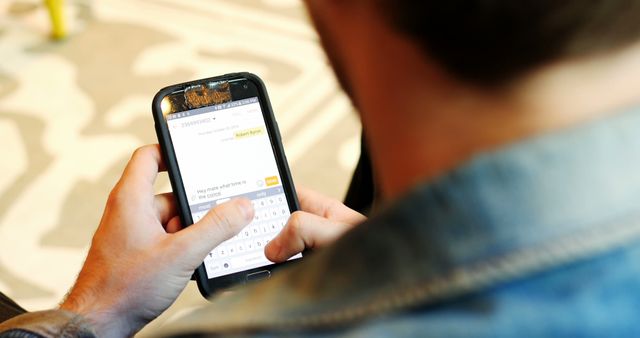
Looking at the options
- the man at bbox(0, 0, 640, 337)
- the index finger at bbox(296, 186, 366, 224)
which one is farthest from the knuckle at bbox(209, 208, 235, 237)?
the man at bbox(0, 0, 640, 337)

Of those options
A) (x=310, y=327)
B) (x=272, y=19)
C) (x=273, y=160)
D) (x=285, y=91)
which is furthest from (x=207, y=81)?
(x=272, y=19)

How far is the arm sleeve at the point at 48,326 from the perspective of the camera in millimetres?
622

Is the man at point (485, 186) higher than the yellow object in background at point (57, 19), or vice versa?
the yellow object in background at point (57, 19)

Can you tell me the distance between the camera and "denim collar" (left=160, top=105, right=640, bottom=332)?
288 mm

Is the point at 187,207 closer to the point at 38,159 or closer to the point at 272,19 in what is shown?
the point at 38,159

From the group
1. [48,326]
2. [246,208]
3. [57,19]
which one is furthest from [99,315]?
[57,19]

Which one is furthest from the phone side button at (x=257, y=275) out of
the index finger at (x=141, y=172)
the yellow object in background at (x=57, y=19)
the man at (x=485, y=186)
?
the yellow object in background at (x=57, y=19)

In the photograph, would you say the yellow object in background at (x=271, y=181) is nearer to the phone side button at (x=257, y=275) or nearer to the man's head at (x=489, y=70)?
the phone side button at (x=257, y=275)

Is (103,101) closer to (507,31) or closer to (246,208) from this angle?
(246,208)

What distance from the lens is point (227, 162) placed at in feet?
2.60

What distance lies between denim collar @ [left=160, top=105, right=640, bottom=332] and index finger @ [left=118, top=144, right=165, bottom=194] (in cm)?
45

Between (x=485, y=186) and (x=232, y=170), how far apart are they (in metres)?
0.52

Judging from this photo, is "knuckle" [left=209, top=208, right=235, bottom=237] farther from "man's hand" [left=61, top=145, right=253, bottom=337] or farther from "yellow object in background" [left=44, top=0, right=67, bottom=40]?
"yellow object in background" [left=44, top=0, right=67, bottom=40]

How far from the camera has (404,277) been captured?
30cm
